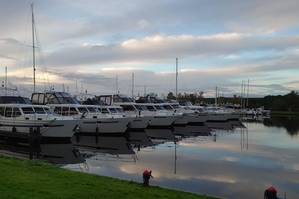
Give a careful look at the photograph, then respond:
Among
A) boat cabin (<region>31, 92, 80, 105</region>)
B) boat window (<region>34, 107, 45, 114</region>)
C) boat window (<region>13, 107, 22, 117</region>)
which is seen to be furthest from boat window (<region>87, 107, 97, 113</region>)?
boat window (<region>13, 107, 22, 117</region>)

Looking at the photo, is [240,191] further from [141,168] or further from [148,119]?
[148,119]

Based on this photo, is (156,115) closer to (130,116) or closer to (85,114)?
(130,116)

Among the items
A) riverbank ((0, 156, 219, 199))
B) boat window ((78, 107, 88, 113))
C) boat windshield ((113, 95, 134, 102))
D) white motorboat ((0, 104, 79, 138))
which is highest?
boat windshield ((113, 95, 134, 102))

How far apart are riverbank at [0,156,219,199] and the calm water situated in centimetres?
551

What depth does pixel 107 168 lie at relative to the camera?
1078 inches

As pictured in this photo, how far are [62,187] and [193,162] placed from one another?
688 inches

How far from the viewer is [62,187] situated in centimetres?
1447

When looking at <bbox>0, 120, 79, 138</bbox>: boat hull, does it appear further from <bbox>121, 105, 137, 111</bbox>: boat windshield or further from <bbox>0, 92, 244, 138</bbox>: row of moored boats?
<bbox>121, 105, 137, 111</bbox>: boat windshield

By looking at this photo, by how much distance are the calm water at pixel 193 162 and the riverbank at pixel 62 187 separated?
217 inches

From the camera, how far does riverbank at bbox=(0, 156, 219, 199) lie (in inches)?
518

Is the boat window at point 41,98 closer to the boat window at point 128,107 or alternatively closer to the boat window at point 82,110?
the boat window at point 82,110

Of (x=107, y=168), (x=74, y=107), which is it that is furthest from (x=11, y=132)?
(x=107, y=168)

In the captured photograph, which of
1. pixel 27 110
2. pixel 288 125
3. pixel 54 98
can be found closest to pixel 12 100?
pixel 27 110

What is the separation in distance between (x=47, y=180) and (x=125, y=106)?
47007mm
